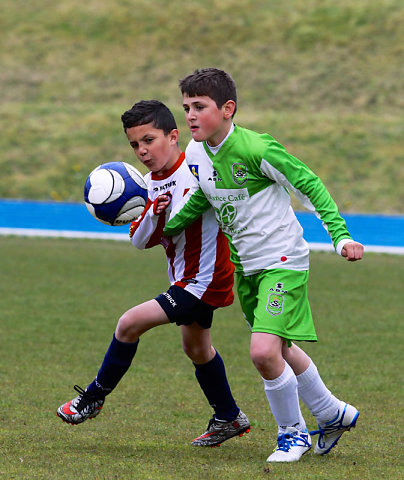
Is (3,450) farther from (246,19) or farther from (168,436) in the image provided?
(246,19)

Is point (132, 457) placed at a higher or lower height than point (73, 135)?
lower

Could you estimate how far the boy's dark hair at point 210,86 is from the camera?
4.34 metres

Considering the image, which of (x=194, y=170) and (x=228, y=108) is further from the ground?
(x=228, y=108)

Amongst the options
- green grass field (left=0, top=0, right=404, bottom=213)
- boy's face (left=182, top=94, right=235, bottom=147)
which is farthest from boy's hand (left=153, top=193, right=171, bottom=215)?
green grass field (left=0, top=0, right=404, bottom=213)

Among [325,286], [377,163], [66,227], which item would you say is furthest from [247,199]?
[377,163]

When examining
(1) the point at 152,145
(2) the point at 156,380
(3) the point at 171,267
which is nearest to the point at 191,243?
(3) the point at 171,267

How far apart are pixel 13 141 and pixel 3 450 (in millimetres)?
21726

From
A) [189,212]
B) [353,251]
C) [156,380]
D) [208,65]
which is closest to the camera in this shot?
[353,251]

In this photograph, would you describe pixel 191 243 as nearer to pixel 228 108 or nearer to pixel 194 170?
pixel 194 170

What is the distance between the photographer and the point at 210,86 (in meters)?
4.34

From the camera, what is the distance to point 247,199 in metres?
4.38

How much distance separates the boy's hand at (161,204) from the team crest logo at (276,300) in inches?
30.5

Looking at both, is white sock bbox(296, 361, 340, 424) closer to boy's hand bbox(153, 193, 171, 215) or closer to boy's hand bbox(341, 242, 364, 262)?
boy's hand bbox(341, 242, 364, 262)

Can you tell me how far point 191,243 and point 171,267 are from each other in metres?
0.21
